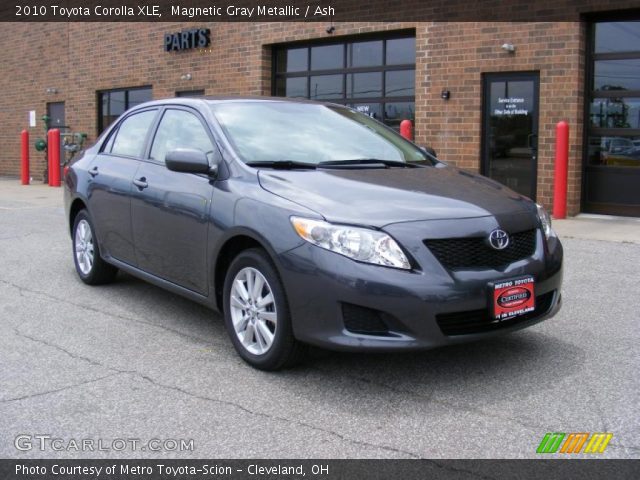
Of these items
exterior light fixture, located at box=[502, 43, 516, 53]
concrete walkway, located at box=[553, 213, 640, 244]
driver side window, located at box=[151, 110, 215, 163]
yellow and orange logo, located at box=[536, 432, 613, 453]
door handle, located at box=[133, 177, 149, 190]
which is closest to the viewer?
yellow and orange logo, located at box=[536, 432, 613, 453]

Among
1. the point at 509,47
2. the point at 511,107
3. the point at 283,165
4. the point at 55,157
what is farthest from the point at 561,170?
the point at 55,157

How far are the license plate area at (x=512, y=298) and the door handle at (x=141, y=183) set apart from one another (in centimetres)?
262

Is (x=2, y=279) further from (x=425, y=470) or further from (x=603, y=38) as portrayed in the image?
(x=603, y=38)

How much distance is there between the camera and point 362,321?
3.68m

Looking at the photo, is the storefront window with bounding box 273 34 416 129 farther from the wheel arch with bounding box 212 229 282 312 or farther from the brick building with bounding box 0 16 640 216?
the wheel arch with bounding box 212 229 282 312

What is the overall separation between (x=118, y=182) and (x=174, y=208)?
3.36 feet

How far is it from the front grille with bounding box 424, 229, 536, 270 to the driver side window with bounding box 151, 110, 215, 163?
1.73 m

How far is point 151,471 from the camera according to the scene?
3.04 meters

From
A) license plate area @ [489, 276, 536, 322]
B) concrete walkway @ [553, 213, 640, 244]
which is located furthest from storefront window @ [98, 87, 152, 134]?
license plate area @ [489, 276, 536, 322]

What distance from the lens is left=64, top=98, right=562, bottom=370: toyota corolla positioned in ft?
12.0

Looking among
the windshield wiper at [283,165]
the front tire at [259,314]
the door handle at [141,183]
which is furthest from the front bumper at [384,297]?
the door handle at [141,183]

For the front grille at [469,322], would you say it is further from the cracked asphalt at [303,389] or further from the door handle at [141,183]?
the door handle at [141,183]

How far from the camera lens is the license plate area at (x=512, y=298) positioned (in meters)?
3.78

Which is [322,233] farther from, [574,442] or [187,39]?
[187,39]
